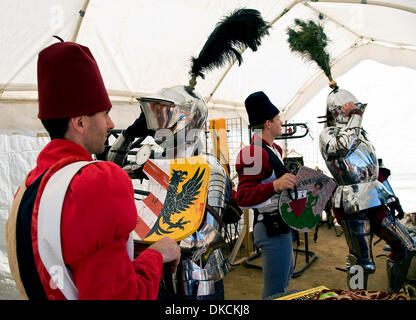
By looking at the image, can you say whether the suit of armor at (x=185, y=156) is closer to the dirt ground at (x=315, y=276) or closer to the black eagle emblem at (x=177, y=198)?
the black eagle emblem at (x=177, y=198)

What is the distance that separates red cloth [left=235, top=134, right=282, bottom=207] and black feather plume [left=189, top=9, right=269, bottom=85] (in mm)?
636

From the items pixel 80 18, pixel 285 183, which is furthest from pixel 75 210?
pixel 80 18

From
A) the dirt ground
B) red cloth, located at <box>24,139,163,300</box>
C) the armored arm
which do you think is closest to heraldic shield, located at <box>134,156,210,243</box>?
the armored arm

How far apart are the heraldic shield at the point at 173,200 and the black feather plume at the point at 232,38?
1.96 ft

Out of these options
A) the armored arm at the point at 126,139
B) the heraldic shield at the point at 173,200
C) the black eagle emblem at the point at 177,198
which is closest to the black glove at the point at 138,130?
the armored arm at the point at 126,139

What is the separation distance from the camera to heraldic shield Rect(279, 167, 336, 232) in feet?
6.36

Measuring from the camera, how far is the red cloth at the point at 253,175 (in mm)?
1891

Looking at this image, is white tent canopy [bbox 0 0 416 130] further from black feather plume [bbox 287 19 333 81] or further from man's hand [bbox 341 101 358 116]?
man's hand [bbox 341 101 358 116]

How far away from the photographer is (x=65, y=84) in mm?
787

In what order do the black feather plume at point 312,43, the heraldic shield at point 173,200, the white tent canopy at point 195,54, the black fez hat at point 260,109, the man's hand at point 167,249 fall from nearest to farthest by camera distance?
the man's hand at point 167,249, the heraldic shield at point 173,200, the black fez hat at point 260,109, the black feather plume at point 312,43, the white tent canopy at point 195,54

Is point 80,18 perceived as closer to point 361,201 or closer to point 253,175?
point 253,175
